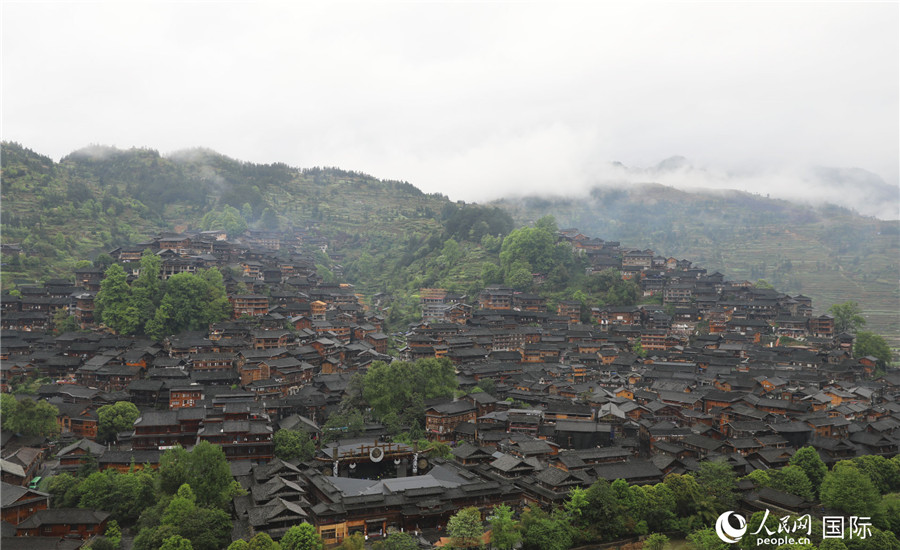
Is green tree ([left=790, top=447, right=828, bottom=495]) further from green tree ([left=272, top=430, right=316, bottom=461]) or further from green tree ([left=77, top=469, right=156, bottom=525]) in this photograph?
green tree ([left=77, top=469, right=156, bottom=525])

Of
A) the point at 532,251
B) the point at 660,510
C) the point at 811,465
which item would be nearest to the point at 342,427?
the point at 660,510

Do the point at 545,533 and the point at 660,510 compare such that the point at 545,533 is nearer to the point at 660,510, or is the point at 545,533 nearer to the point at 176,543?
the point at 660,510

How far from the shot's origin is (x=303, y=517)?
24250mm

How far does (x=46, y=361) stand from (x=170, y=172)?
216ft

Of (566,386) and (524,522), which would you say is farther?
(566,386)

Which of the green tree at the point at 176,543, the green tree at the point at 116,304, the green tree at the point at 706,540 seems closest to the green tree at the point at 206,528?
the green tree at the point at 176,543

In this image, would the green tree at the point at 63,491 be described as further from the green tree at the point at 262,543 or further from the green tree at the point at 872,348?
the green tree at the point at 872,348

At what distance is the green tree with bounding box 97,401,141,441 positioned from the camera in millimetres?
31891

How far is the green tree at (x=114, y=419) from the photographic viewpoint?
31891 millimetres

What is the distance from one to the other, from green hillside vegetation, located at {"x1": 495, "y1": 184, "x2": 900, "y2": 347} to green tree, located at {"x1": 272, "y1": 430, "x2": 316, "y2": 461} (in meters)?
67.7

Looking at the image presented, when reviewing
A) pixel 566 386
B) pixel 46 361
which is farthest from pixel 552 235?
pixel 46 361

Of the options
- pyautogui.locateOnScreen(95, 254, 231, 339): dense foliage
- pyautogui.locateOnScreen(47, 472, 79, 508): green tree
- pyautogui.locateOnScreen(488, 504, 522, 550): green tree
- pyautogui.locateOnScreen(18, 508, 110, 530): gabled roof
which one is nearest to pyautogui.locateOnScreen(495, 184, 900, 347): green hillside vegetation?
pyautogui.locateOnScreen(488, 504, 522, 550): green tree

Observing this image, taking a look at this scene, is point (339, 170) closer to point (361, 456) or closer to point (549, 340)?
point (549, 340)

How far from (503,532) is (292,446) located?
12.7 meters
